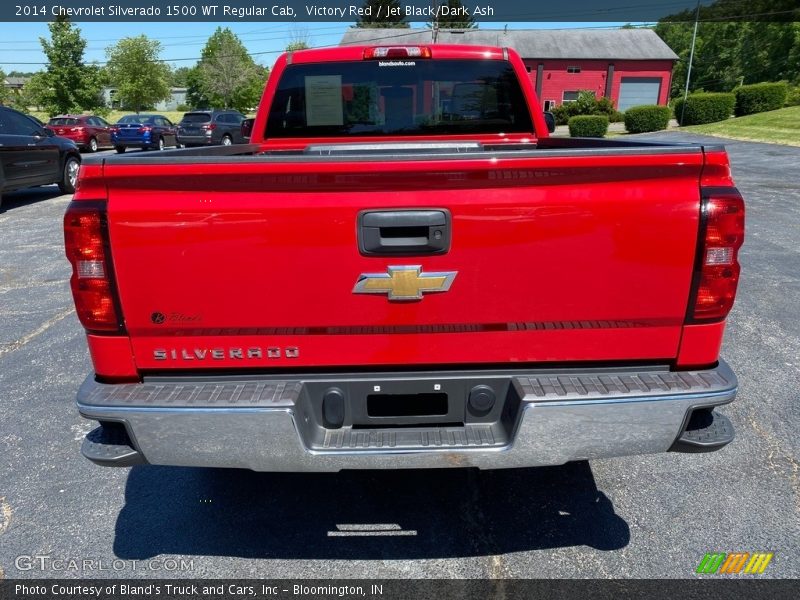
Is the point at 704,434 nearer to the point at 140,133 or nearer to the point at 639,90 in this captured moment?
the point at 140,133

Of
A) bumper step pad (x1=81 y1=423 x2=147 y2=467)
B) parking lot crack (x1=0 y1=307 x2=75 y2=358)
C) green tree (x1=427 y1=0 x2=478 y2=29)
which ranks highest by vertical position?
green tree (x1=427 y1=0 x2=478 y2=29)

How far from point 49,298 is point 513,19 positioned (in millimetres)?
53061

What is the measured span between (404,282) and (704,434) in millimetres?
1324

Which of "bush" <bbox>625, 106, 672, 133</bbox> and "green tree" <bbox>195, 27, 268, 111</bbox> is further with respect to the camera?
"green tree" <bbox>195, 27, 268, 111</bbox>

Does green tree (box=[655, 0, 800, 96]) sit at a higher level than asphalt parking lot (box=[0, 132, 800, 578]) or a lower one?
higher

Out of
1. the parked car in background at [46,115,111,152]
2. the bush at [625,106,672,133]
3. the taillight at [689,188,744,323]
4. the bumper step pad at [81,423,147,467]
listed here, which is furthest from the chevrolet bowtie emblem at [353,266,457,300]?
the bush at [625,106,672,133]

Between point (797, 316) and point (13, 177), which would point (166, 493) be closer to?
point (797, 316)

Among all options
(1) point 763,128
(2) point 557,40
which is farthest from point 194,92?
(1) point 763,128

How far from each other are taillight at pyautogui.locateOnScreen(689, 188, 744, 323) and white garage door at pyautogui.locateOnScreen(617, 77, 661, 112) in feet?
173

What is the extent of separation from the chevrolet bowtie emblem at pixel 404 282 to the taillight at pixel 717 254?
0.89 meters

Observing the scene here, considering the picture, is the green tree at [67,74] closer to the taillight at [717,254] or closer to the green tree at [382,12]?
the green tree at [382,12]

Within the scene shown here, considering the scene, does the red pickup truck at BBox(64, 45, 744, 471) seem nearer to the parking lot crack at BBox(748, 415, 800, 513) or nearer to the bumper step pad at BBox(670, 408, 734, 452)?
the bumper step pad at BBox(670, 408, 734, 452)

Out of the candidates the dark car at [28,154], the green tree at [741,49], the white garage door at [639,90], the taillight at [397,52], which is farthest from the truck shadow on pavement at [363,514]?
the green tree at [741,49]

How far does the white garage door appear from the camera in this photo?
1930 inches
